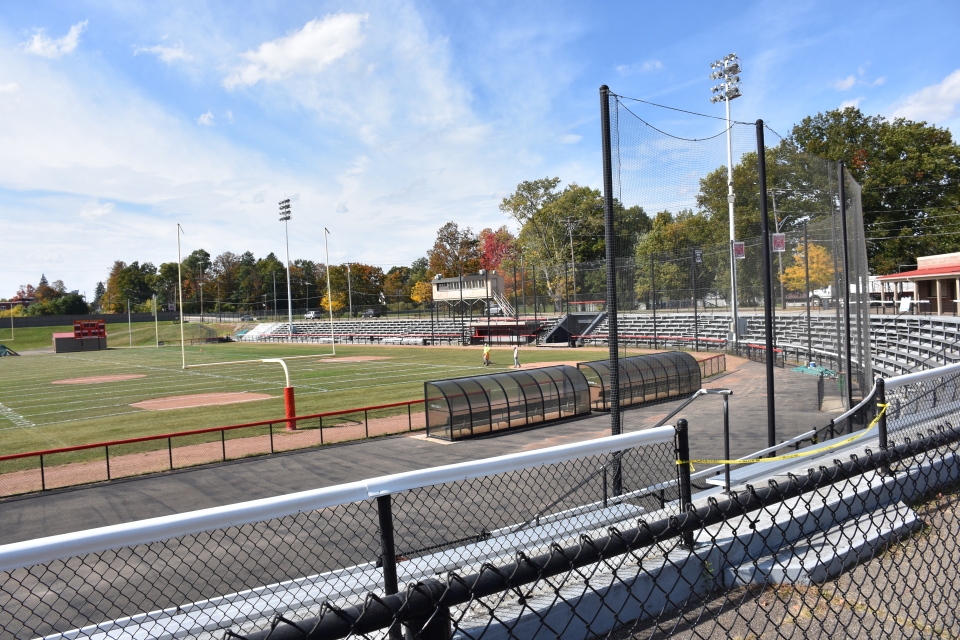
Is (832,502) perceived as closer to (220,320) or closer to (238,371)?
(238,371)

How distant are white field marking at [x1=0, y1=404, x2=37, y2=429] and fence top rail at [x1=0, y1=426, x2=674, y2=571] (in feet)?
87.8

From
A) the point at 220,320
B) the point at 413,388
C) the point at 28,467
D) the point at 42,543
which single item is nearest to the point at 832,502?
the point at 42,543

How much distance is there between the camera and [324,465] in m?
15.7

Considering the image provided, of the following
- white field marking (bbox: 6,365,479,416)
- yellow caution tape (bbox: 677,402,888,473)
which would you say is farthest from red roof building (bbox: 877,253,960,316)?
yellow caution tape (bbox: 677,402,888,473)

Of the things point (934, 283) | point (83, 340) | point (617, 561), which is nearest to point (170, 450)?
point (617, 561)

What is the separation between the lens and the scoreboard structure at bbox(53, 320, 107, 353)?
262ft

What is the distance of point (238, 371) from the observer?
4359 cm

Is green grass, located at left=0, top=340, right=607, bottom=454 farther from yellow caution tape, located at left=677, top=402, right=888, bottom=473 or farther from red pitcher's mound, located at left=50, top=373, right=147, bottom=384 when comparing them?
yellow caution tape, located at left=677, top=402, right=888, bottom=473

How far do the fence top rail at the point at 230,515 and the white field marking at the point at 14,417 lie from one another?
26770mm

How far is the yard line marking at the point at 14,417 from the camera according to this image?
2520 centimetres

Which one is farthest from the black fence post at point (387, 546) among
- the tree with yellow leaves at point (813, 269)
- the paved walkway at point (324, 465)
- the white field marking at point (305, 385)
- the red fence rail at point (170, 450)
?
the white field marking at point (305, 385)

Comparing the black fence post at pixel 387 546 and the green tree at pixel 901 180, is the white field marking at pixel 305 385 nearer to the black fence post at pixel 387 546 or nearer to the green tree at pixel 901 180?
the black fence post at pixel 387 546

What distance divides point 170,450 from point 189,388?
2090 centimetres

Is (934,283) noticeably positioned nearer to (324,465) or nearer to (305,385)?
(305,385)
